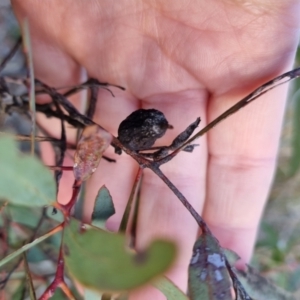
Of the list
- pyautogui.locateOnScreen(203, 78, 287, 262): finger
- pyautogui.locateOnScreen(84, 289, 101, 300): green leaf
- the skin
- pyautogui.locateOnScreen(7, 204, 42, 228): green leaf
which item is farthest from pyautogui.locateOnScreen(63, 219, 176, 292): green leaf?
pyautogui.locateOnScreen(7, 204, 42, 228): green leaf

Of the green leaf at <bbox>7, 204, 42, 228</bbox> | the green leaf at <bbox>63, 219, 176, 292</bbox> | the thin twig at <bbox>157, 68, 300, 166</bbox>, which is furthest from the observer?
the green leaf at <bbox>7, 204, 42, 228</bbox>

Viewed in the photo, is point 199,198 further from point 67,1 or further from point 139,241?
point 67,1

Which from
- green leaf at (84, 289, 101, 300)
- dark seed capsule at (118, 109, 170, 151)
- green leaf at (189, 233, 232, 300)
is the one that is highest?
dark seed capsule at (118, 109, 170, 151)

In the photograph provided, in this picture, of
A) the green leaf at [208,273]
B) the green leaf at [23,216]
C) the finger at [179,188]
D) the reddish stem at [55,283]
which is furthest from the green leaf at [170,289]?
the green leaf at [23,216]

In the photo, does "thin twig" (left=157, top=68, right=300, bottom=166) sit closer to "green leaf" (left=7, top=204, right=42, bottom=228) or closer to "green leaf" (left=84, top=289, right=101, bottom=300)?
"green leaf" (left=84, top=289, right=101, bottom=300)

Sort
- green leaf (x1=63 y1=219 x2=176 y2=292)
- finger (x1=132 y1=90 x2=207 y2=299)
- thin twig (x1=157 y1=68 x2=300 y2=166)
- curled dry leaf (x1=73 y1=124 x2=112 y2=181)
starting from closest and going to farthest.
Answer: green leaf (x1=63 y1=219 x2=176 y2=292) < curled dry leaf (x1=73 y1=124 x2=112 y2=181) < thin twig (x1=157 y1=68 x2=300 y2=166) < finger (x1=132 y1=90 x2=207 y2=299)

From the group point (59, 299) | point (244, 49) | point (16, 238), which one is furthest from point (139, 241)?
point (244, 49)
